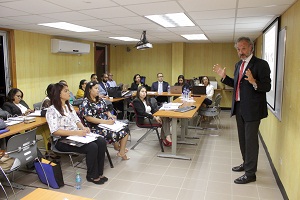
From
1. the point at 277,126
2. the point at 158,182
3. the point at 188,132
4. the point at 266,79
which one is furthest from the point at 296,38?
the point at 188,132

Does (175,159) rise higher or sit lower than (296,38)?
lower

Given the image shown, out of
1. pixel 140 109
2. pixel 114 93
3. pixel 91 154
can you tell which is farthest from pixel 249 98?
pixel 114 93

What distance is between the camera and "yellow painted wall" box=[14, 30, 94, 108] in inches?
226

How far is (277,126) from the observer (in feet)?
12.0

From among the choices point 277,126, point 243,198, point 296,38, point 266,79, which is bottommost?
point 243,198

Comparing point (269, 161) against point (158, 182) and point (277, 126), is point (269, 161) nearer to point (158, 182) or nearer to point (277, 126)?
point (277, 126)

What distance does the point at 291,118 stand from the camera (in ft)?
9.41

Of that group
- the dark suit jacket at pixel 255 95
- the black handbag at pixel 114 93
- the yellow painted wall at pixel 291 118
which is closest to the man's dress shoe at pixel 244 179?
the yellow painted wall at pixel 291 118

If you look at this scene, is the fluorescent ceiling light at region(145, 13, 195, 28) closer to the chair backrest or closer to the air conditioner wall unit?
the chair backrest

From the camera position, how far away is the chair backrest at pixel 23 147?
2.72 m

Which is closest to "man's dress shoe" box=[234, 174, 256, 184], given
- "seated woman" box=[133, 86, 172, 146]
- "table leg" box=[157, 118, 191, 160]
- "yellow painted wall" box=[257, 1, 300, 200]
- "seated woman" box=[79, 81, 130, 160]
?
"yellow painted wall" box=[257, 1, 300, 200]

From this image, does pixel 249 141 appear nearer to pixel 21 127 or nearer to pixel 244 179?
pixel 244 179

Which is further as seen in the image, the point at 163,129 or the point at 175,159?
the point at 163,129

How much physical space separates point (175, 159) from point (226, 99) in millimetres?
5537
